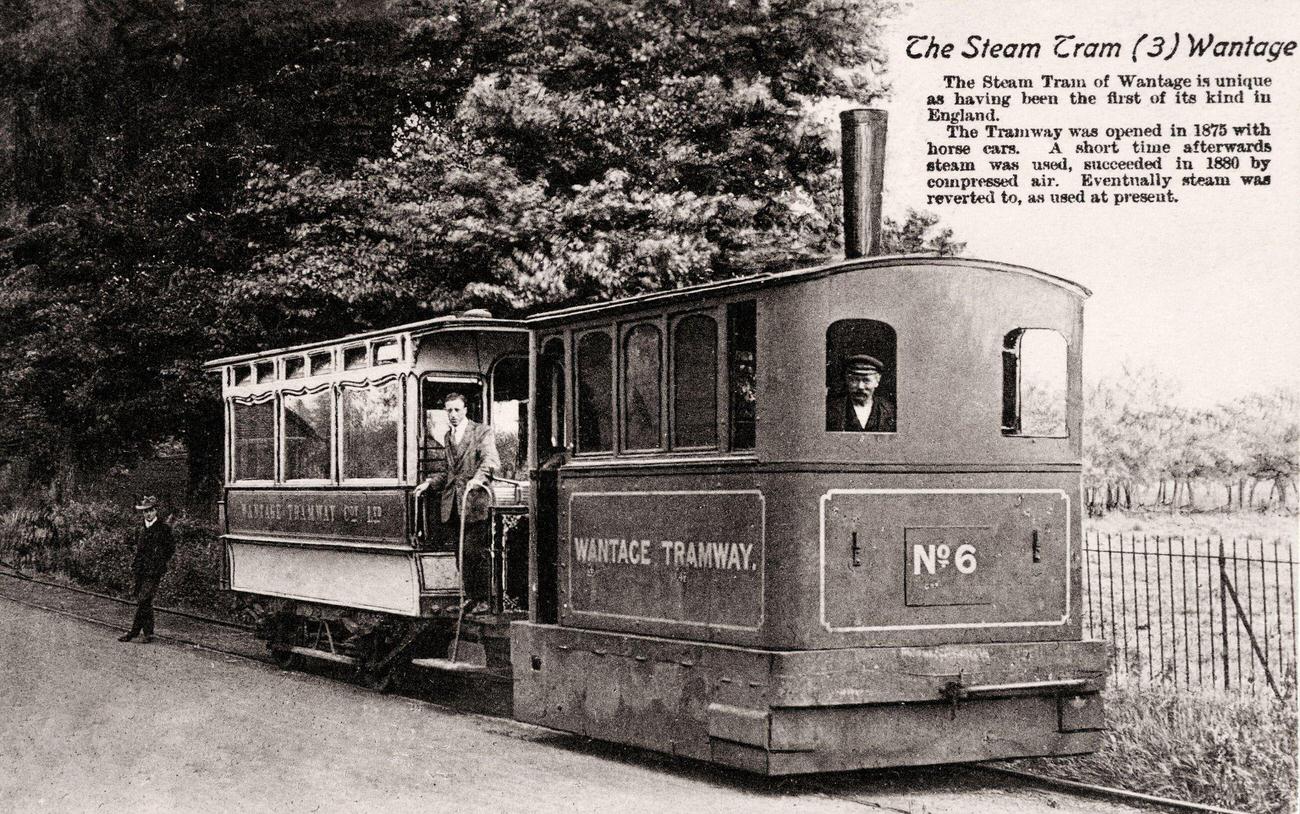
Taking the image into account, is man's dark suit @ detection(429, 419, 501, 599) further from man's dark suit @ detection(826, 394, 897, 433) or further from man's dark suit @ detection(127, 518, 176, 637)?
man's dark suit @ detection(127, 518, 176, 637)

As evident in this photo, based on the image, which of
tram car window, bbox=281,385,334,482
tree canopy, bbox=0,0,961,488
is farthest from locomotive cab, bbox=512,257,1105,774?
tree canopy, bbox=0,0,961,488

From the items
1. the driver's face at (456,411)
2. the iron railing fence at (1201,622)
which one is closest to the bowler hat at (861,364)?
the iron railing fence at (1201,622)

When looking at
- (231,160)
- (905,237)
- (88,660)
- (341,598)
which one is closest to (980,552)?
(341,598)

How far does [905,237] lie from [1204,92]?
686 cm

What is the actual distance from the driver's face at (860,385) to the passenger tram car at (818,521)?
0.24 ft

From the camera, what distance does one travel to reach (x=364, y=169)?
17.3m

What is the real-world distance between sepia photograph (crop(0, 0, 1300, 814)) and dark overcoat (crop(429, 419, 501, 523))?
2.0 inches

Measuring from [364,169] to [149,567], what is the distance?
18.2 ft

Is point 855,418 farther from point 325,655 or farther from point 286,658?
point 286,658

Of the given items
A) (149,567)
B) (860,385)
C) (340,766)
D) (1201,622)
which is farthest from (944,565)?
(149,567)

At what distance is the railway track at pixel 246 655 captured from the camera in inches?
287

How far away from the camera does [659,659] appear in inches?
328

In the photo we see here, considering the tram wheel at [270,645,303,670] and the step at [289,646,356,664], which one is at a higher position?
the step at [289,646,356,664]

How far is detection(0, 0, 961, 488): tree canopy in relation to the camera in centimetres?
1499
